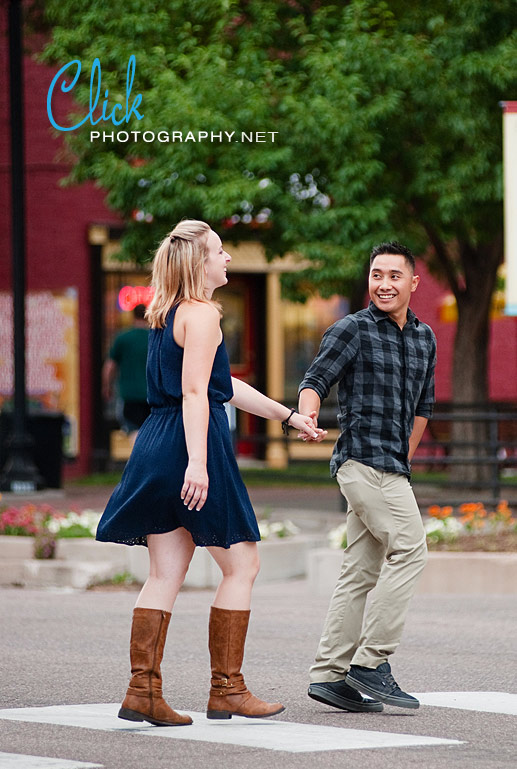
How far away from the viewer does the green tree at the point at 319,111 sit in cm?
1482

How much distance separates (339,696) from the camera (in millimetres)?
5945

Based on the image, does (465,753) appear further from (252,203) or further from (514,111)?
(252,203)

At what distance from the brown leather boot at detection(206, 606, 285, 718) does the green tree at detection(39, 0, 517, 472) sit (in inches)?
373

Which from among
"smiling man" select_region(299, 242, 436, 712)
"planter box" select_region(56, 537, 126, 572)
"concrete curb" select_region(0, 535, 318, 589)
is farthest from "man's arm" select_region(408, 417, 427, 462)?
"planter box" select_region(56, 537, 126, 572)

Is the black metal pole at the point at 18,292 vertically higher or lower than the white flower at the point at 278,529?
higher

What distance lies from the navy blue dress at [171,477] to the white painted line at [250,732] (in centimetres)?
68

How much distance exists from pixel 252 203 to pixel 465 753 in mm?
10729

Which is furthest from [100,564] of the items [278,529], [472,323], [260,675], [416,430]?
[472,323]

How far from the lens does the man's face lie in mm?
6199

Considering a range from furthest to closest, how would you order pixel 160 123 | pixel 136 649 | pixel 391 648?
pixel 160 123 → pixel 391 648 → pixel 136 649

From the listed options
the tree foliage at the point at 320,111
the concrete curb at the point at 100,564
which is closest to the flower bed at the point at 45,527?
the concrete curb at the point at 100,564

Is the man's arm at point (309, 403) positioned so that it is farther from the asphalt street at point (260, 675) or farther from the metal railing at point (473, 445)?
the metal railing at point (473, 445)

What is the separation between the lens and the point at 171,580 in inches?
216

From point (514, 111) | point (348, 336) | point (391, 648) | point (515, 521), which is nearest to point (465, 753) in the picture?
point (391, 648)
